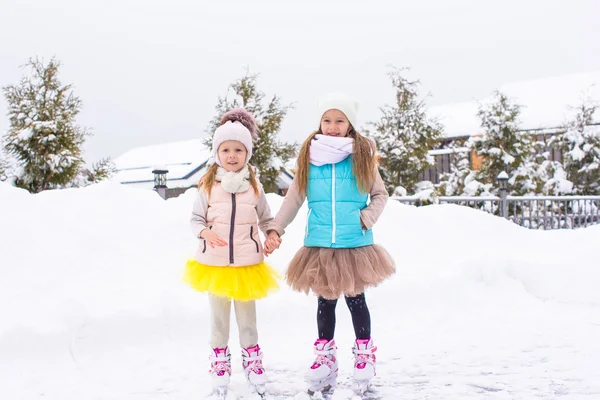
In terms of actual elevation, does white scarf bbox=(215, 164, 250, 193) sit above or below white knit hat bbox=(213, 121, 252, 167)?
below

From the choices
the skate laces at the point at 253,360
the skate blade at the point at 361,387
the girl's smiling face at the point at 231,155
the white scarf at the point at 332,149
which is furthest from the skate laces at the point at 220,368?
the white scarf at the point at 332,149

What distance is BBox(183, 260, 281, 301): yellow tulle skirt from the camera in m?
3.02

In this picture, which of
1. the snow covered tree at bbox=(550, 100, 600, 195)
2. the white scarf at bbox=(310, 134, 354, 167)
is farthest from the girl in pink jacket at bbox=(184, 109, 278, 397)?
the snow covered tree at bbox=(550, 100, 600, 195)

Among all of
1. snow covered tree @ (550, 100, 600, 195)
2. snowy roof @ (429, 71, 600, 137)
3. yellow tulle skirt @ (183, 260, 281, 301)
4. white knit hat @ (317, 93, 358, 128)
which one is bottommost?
yellow tulle skirt @ (183, 260, 281, 301)

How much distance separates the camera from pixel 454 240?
6426 mm

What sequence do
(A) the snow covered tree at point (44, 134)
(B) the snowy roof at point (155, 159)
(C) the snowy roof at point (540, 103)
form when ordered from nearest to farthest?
(A) the snow covered tree at point (44, 134), (C) the snowy roof at point (540, 103), (B) the snowy roof at point (155, 159)

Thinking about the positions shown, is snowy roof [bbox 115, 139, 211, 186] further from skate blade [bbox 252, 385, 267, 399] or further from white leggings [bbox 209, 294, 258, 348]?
skate blade [bbox 252, 385, 267, 399]

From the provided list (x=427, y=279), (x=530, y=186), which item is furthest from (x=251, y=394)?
(x=530, y=186)

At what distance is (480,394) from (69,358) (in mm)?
2563

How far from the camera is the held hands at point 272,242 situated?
3.13m

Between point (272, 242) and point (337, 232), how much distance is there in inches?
15.0

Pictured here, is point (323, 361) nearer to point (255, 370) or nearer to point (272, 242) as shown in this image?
point (255, 370)

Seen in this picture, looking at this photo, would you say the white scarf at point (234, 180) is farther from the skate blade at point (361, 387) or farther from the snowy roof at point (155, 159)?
the snowy roof at point (155, 159)

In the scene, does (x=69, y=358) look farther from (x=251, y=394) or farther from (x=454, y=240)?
(x=454, y=240)
